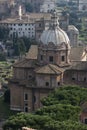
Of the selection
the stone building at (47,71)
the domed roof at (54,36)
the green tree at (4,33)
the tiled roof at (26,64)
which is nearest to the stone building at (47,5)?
the green tree at (4,33)

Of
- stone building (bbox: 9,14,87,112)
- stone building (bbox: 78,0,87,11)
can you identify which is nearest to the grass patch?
stone building (bbox: 9,14,87,112)

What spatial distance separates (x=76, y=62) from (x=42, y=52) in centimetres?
389

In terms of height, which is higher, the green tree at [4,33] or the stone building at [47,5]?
the stone building at [47,5]

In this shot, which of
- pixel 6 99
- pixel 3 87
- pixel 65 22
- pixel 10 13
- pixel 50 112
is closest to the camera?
pixel 50 112

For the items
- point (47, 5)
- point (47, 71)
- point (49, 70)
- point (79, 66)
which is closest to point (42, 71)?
point (47, 71)

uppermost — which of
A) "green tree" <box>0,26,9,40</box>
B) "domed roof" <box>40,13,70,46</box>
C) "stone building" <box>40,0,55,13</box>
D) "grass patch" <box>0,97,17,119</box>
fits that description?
"domed roof" <box>40,13,70,46</box>

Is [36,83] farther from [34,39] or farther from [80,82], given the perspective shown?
[34,39]

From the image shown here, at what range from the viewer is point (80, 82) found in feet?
171

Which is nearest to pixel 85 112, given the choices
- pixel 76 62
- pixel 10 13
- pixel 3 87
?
pixel 76 62

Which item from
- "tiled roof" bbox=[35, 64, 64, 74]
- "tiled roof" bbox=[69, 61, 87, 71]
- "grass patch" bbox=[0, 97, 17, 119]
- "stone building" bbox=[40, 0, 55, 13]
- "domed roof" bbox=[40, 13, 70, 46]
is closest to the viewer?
"tiled roof" bbox=[35, 64, 64, 74]

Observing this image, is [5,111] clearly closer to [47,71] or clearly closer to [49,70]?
[47,71]

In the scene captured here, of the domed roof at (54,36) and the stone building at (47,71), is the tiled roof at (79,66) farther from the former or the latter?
the domed roof at (54,36)

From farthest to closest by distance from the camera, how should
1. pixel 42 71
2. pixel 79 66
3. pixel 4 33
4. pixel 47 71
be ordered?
pixel 4 33 < pixel 79 66 < pixel 42 71 < pixel 47 71

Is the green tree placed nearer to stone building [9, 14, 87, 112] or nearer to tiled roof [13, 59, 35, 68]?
tiled roof [13, 59, 35, 68]
